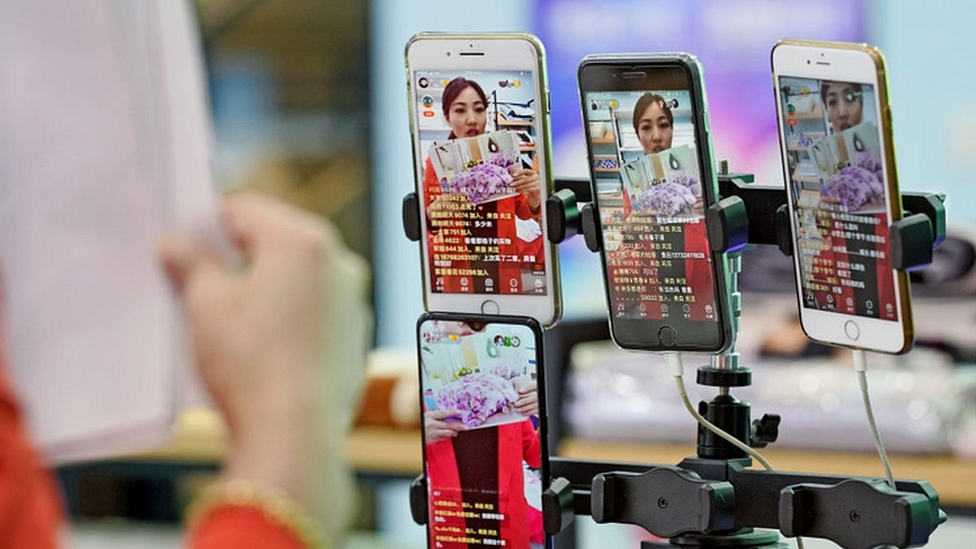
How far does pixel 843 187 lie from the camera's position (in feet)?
3.10

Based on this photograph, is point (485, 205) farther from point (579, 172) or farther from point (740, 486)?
point (579, 172)

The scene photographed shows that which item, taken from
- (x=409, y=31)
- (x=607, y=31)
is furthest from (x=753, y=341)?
(x=409, y=31)

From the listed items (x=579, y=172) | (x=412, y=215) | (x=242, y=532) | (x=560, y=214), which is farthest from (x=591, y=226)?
(x=579, y=172)

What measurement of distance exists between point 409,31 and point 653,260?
202cm

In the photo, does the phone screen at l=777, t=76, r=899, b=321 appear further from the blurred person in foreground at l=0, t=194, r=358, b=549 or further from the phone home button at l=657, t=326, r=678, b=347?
the blurred person in foreground at l=0, t=194, r=358, b=549

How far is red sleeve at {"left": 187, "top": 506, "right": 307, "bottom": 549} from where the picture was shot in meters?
0.61

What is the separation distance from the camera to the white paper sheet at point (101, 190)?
0.56 meters

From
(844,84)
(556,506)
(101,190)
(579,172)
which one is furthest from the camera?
(579,172)

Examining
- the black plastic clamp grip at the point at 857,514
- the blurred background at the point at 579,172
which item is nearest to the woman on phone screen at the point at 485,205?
the black plastic clamp grip at the point at 857,514

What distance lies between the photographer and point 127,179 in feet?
1.84

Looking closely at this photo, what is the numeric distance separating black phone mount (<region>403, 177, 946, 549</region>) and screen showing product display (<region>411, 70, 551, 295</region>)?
0.02 metres

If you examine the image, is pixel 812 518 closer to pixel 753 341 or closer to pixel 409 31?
pixel 753 341

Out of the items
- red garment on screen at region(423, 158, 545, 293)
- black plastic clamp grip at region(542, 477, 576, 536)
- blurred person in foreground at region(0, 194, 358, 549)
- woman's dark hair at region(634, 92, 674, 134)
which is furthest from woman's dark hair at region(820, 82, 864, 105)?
blurred person in foreground at region(0, 194, 358, 549)

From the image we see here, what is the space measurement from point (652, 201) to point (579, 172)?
65.5 inches
